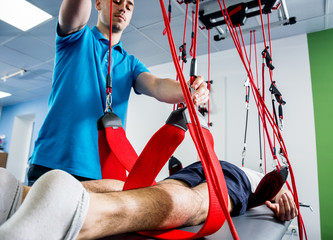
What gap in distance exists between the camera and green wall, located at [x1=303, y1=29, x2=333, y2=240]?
224 cm

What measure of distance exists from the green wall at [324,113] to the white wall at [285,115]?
0.17ft

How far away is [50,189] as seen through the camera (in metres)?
0.37

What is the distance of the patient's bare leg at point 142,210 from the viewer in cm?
43

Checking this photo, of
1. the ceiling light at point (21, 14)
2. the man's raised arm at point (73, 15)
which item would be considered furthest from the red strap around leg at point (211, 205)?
the ceiling light at point (21, 14)

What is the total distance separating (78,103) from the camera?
1.08 meters

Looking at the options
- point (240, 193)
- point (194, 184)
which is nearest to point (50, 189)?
point (194, 184)

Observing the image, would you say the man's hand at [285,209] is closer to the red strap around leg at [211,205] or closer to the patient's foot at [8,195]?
the red strap around leg at [211,205]

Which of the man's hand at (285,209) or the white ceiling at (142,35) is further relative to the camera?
the white ceiling at (142,35)

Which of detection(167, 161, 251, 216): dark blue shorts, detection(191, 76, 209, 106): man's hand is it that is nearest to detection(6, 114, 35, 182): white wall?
detection(167, 161, 251, 216): dark blue shorts

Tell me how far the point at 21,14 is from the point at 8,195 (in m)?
2.93

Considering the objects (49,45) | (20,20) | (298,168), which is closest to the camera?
(298,168)

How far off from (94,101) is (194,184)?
0.62 m

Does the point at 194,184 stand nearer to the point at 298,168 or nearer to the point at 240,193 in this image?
the point at 240,193

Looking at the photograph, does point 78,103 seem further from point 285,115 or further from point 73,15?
point 285,115
